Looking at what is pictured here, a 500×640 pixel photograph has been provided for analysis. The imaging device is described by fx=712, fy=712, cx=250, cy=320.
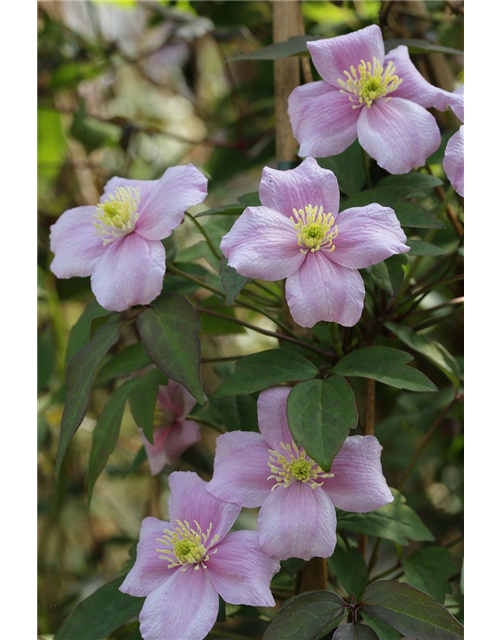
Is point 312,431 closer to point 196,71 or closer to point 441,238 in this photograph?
point 441,238

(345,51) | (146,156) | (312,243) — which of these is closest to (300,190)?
(312,243)

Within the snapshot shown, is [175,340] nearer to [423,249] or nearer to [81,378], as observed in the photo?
[81,378]

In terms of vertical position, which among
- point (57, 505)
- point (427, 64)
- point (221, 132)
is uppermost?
point (427, 64)

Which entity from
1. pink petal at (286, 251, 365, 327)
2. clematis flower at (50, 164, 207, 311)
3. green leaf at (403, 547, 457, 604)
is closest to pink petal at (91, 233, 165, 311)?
clematis flower at (50, 164, 207, 311)

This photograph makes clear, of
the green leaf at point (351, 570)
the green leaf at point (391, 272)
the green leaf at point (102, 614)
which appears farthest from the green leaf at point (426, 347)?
the green leaf at point (102, 614)
